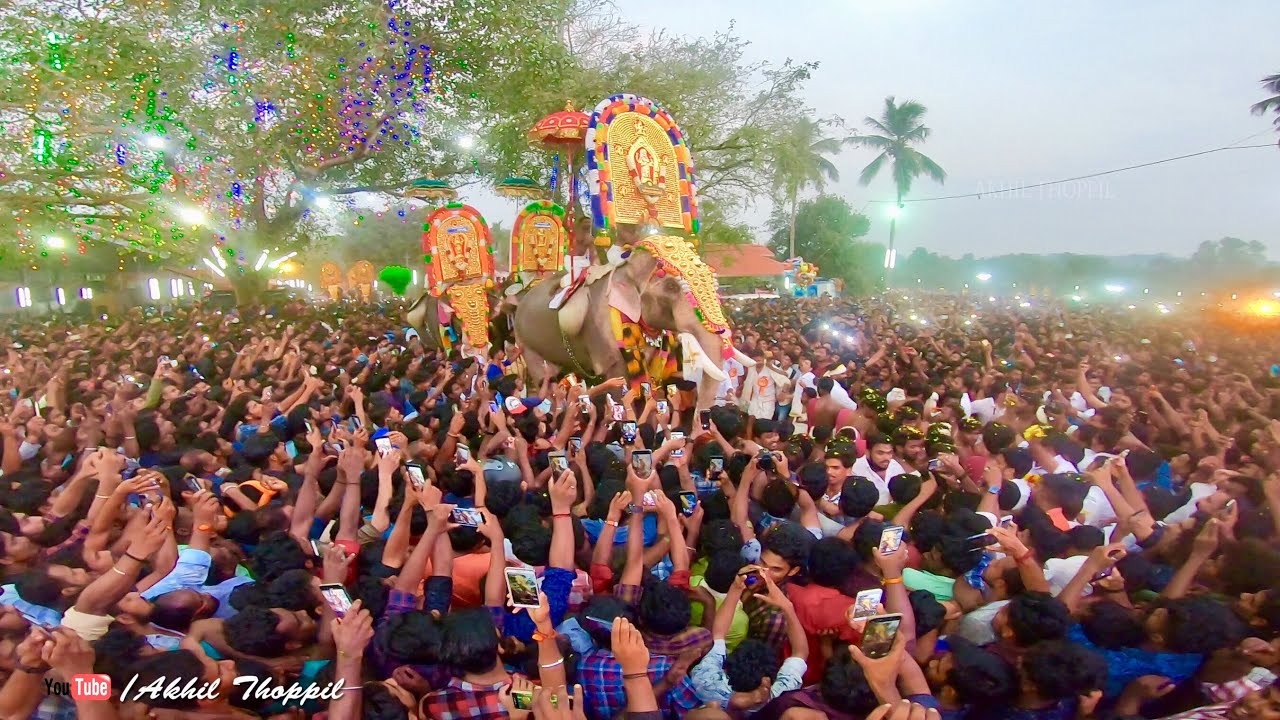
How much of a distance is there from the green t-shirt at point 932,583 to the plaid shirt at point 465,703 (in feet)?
5.31

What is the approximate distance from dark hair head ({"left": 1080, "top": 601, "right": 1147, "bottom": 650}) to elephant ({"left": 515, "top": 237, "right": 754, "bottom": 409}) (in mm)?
4350

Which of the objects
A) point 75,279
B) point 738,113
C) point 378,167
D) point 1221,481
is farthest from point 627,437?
point 75,279

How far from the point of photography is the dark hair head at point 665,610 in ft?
7.77

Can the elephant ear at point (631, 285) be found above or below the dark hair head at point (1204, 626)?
above

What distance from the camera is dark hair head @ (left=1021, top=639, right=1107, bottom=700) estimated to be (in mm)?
2070

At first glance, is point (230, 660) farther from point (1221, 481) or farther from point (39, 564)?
point (1221, 481)

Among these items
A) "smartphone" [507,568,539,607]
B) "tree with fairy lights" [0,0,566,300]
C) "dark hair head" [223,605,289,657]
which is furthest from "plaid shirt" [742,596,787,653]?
"tree with fairy lights" [0,0,566,300]

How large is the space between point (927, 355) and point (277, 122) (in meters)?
14.1

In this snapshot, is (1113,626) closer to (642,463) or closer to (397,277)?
(642,463)

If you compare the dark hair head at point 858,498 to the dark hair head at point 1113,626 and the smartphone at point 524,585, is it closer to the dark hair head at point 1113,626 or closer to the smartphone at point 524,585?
the dark hair head at point 1113,626

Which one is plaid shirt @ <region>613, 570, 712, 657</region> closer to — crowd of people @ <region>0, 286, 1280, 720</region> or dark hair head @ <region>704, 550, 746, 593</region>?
crowd of people @ <region>0, 286, 1280, 720</region>

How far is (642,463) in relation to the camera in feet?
10.2

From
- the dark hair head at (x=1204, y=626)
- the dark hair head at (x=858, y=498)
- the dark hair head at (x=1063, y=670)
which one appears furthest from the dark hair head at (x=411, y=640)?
the dark hair head at (x=1204, y=626)

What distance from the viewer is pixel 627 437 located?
4.68 meters
